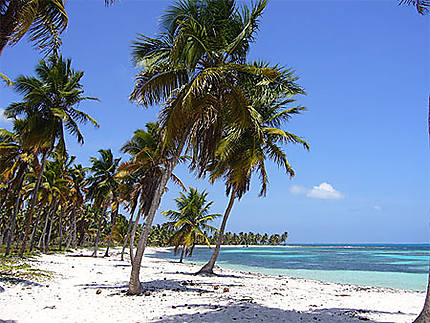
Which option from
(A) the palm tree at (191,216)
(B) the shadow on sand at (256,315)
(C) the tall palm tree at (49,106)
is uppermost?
(C) the tall palm tree at (49,106)

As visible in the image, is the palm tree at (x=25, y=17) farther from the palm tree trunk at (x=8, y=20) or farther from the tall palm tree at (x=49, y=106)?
the tall palm tree at (x=49, y=106)

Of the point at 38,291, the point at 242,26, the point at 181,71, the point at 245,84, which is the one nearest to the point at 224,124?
the point at 245,84

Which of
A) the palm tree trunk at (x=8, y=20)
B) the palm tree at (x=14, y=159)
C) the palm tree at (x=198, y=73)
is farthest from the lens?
the palm tree at (x=14, y=159)

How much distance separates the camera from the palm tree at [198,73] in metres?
9.54

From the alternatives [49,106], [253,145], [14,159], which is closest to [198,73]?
[253,145]

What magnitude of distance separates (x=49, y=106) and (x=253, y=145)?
12.9 meters

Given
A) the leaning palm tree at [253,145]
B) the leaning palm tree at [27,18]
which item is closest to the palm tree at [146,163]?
the leaning palm tree at [253,145]

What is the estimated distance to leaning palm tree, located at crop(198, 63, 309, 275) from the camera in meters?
10.7

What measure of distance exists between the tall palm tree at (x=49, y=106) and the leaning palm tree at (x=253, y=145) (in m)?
8.69

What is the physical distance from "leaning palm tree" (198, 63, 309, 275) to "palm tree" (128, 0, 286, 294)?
3.34 ft

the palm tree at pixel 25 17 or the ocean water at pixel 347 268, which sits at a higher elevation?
the palm tree at pixel 25 17

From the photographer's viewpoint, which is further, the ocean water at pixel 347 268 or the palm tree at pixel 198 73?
the ocean water at pixel 347 268

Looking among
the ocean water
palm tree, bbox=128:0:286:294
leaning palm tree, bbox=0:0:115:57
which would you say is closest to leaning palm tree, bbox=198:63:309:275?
palm tree, bbox=128:0:286:294

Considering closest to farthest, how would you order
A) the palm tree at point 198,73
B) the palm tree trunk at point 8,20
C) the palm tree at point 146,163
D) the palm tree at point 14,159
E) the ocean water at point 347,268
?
the palm tree trunk at point 8,20
the palm tree at point 198,73
the palm tree at point 146,163
the palm tree at point 14,159
the ocean water at point 347,268
